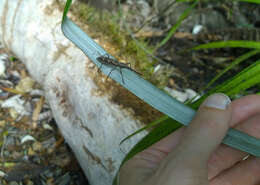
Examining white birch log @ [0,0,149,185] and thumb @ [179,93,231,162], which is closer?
thumb @ [179,93,231,162]

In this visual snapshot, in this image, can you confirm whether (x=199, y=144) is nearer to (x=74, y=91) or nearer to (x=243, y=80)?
(x=243, y=80)

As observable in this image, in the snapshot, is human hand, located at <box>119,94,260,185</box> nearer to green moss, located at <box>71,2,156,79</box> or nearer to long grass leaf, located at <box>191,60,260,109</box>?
long grass leaf, located at <box>191,60,260,109</box>

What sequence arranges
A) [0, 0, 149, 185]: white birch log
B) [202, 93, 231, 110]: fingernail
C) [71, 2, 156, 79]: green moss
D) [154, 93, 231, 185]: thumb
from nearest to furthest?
[154, 93, 231, 185]: thumb, [202, 93, 231, 110]: fingernail, [0, 0, 149, 185]: white birch log, [71, 2, 156, 79]: green moss

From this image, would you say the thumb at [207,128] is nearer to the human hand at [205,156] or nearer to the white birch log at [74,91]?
the human hand at [205,156]

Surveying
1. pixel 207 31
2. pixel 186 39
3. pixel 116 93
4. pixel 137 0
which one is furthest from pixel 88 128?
pixel 137 0

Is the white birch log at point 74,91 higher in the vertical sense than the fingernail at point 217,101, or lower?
lower

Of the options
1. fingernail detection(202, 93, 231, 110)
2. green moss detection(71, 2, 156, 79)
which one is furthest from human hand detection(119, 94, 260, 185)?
green moss detection(71, 2, 156, 79)

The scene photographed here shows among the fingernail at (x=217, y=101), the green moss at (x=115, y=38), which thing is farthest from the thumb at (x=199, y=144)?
the green moss at (x=115, y=38)
